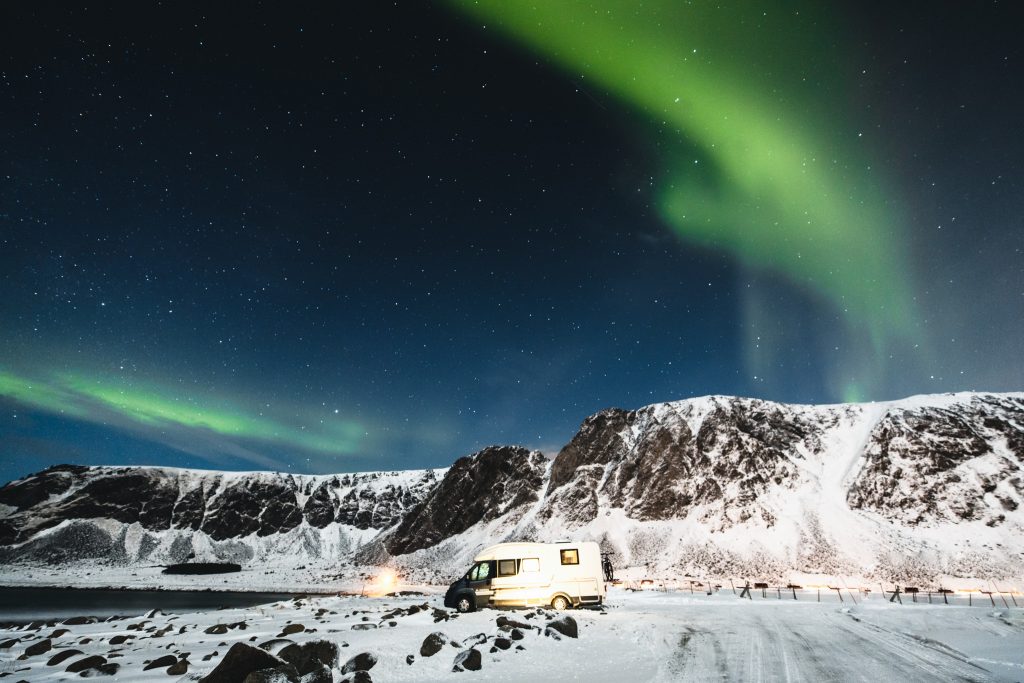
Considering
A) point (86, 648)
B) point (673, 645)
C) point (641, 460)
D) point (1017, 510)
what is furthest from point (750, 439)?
point (86, 648)

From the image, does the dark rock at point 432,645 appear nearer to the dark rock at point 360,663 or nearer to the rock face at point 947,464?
the dark rock at point 360,663

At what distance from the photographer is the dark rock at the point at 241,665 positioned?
9953mm

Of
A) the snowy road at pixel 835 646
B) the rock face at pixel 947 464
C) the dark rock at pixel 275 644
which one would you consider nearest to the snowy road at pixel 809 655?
the snowy road at pixel 835 646

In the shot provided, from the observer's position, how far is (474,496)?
15350 cm

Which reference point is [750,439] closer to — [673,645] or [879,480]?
[879,480]

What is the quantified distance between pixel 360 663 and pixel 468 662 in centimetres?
244

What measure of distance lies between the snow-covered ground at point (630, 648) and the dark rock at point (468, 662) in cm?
25

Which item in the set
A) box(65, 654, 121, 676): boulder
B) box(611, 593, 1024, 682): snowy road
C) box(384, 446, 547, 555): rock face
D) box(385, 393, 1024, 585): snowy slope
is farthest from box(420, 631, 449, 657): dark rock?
box(384, 446, 547, 555): rock face

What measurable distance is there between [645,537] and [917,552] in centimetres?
4261

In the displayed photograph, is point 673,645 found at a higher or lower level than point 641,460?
lower

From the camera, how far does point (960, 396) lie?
11094 centimetres

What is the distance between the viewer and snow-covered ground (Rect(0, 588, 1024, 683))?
11508mm

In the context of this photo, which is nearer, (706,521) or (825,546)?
(825,546)

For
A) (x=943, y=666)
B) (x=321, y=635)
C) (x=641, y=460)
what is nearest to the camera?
(x=943, y=666)
